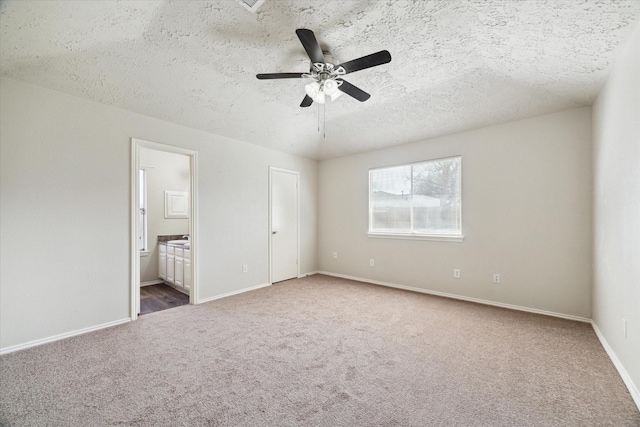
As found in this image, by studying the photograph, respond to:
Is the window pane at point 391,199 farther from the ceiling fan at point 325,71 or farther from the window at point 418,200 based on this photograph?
the ceiling fan at point 325,71

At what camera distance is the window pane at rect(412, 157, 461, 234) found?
4.14 metres

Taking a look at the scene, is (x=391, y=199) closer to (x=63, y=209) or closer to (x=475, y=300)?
(x=475, y=300)

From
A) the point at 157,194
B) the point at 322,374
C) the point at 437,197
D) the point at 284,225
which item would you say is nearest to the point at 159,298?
the point at 157,194

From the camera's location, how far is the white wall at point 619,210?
6.30ft

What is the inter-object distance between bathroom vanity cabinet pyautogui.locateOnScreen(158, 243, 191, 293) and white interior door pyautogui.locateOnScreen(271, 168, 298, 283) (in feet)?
4.73

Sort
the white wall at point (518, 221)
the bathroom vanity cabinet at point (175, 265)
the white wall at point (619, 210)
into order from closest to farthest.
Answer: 1. the white wall at point (619, 210)
2. the white wall at point (518, 221)
3. the bathroom vanity cabinet at point (175, 265)

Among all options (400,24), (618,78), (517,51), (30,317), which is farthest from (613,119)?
(30,317)

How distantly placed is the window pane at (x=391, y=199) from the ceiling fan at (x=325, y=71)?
232cm

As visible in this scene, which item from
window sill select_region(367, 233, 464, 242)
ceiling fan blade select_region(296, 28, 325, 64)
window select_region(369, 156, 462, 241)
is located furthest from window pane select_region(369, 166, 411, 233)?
ceiling fan blade select_region(296, 28, 325, 64)

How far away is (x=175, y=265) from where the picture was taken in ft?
15.4

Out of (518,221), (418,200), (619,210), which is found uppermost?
(418,200)

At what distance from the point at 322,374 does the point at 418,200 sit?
3.29 metres

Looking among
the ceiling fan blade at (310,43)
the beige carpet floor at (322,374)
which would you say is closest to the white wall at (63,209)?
the beige carpet floor at (322,374)

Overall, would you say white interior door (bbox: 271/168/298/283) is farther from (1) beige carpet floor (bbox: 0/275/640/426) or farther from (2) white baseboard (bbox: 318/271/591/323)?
(1) beige carpet floor (bbox: 0/275/640/426)
